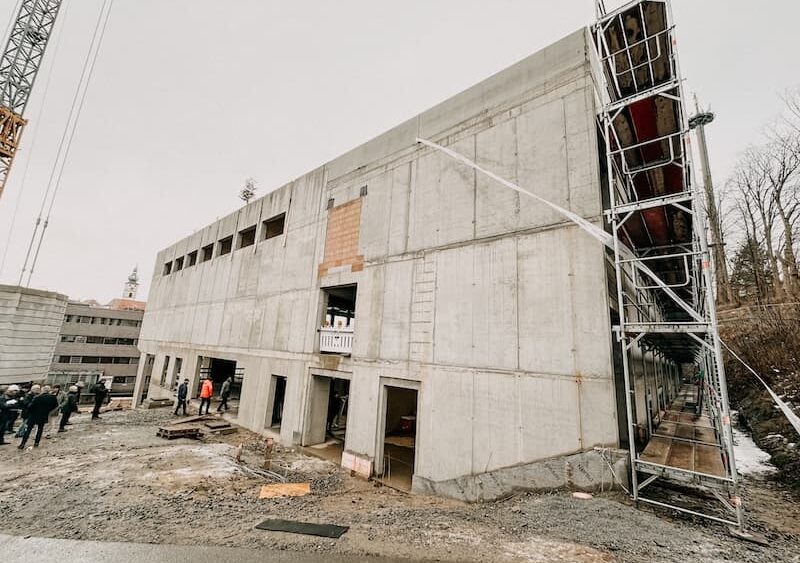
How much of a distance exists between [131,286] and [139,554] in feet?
348

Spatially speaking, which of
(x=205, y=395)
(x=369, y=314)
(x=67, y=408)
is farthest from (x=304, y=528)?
(x=67, y=408)

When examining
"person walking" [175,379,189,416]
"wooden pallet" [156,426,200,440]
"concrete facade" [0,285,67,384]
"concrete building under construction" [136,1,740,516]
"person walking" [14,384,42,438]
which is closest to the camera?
"concrete building under construction" [136,1,740,516]

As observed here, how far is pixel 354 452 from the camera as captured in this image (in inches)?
392

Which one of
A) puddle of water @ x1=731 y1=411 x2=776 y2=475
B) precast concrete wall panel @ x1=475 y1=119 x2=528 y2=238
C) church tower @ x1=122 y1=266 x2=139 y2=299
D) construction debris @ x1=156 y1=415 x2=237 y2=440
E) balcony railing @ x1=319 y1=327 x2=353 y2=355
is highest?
church tower @ x1=122 y1=266 x2=139 y2=299

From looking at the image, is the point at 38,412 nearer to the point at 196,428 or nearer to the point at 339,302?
the point at 196,428

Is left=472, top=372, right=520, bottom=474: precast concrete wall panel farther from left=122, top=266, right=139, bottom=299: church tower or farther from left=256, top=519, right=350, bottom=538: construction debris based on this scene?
left=122, top=266, right=139, bottom=299: church tower

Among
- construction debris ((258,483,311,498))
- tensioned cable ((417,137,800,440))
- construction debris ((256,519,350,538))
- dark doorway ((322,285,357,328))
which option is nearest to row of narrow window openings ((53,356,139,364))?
dark doorway ((322,285,357,328))

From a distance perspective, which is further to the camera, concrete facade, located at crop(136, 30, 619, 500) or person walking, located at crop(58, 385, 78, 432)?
person walking, located at crop(58, 385, 78, 432)

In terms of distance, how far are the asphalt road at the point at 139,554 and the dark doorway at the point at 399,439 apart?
16.4 ft

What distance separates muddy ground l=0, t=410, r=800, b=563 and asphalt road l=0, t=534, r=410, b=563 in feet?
0.69

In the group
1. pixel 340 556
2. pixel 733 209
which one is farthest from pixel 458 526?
pixel 733 209

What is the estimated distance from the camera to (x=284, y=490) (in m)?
7.90

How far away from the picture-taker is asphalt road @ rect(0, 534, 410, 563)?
14.1 feet

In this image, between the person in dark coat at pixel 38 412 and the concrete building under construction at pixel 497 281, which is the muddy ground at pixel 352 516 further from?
the concrete building under construction at pixel 497 281
